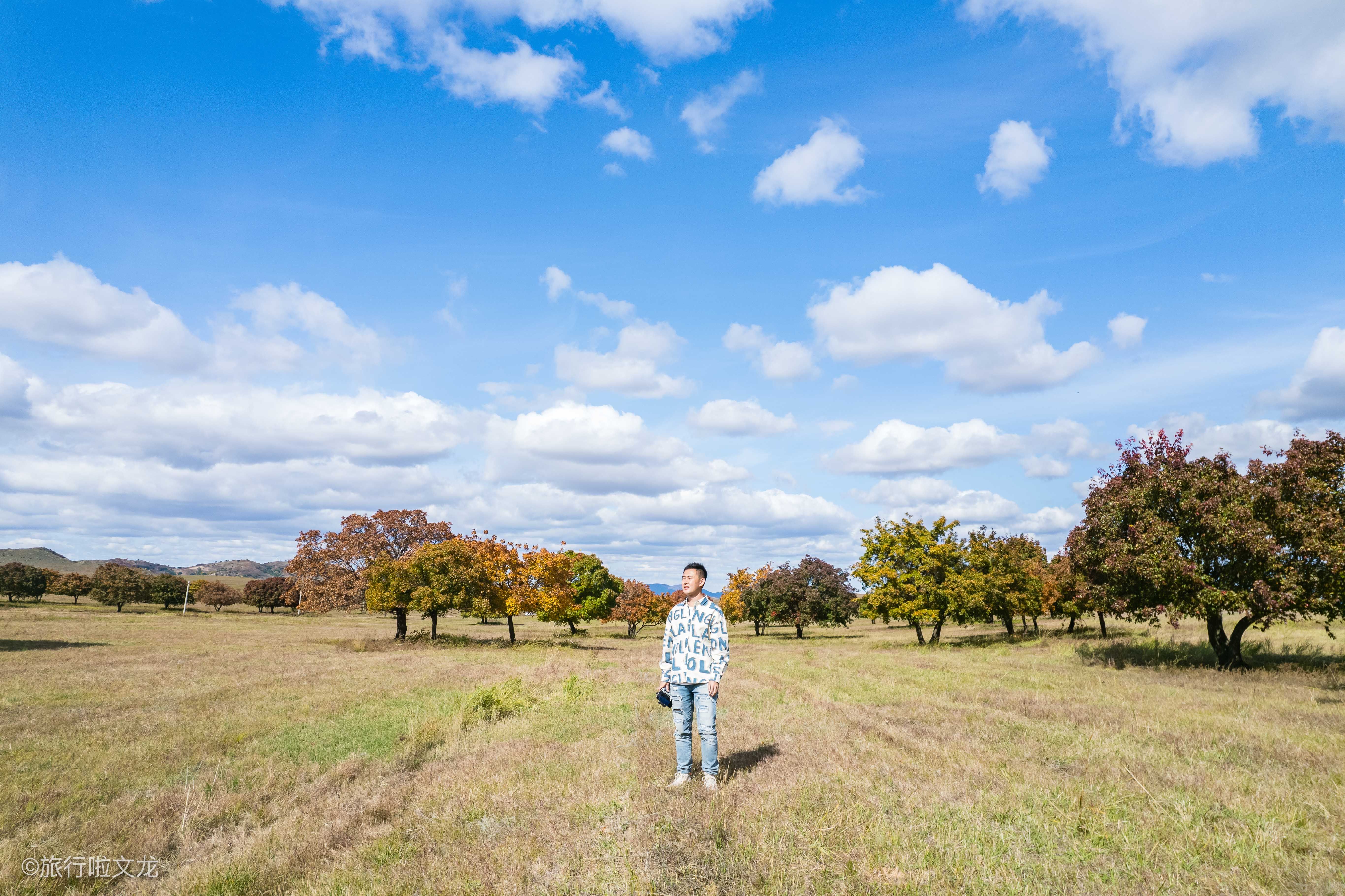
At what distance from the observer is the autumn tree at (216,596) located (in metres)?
107

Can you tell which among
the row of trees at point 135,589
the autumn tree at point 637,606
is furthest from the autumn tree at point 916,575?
the row of trees at point 135,589

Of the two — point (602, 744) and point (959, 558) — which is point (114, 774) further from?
point (959, 558)

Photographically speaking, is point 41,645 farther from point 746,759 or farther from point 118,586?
point 118,586

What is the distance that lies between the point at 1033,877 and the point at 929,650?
3450 centimetres

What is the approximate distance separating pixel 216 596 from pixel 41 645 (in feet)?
294

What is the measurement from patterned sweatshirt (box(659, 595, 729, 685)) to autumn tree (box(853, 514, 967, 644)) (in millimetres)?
37051

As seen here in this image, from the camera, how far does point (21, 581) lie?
285ft

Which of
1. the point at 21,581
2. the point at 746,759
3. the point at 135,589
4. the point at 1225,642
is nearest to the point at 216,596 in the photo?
the point at 135,589

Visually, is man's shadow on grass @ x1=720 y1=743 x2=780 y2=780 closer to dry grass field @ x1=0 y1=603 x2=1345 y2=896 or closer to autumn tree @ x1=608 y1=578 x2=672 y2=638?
dry grass field @ x1=0 y1=603 x2=1345 y2=896

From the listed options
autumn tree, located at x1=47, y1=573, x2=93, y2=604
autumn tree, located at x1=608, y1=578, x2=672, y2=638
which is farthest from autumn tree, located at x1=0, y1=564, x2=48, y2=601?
autumn tree, located at x1=608, y1=578, x2=672, y2=638

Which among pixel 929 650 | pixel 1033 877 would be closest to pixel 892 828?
pixel 1033 877

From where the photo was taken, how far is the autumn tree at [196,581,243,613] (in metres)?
107

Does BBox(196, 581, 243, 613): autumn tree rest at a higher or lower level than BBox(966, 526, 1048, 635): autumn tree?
lower

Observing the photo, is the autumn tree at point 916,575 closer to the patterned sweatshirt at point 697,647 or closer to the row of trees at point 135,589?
the patterned sweatshirt at point 697,647
